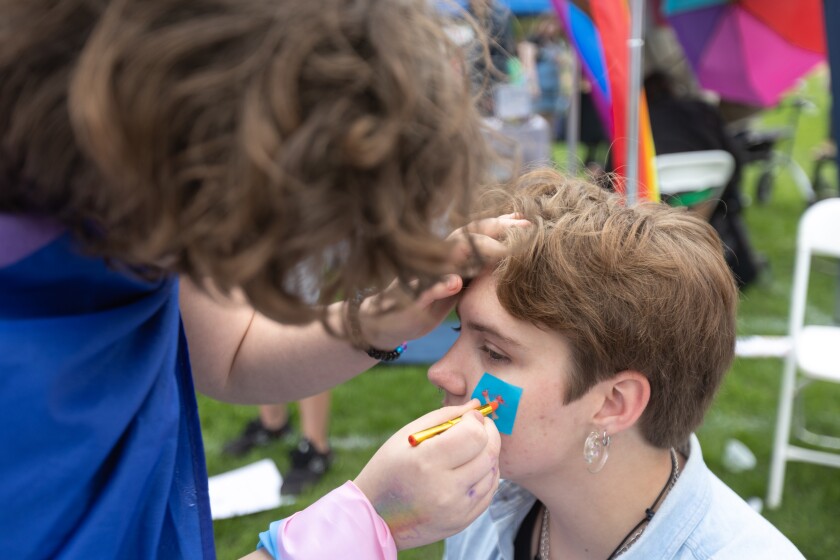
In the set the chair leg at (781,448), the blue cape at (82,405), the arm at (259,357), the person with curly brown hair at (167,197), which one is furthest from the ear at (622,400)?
the chair leg at (781,448)

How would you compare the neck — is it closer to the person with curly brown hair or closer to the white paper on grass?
the person with curly brown hair

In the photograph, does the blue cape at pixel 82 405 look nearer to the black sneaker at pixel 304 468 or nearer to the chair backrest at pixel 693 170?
the black sneaker at pixel 304 468

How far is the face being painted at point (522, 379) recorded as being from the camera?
139 centimetres

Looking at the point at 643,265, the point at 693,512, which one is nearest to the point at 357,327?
the point at 643,265

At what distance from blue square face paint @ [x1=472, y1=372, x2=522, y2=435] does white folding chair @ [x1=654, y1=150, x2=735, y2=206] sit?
2.97 m

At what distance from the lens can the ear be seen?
4.62ft

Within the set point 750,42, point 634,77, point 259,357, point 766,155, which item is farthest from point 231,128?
point 766,155

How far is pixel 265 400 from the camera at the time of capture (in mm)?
1382

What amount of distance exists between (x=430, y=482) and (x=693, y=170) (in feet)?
12.1

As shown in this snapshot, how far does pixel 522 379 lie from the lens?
1398mm

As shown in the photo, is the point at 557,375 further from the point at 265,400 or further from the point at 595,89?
the point at 595,89

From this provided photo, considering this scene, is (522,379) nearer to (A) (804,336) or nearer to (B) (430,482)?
(B) (430,482)

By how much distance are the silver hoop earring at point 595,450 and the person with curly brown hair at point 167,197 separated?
2.11 ft

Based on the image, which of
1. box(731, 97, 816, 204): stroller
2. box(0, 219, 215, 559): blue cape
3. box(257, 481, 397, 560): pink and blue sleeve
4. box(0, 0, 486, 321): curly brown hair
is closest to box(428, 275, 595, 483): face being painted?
box(257, 481, 397, 560): pink and blue sleeve
